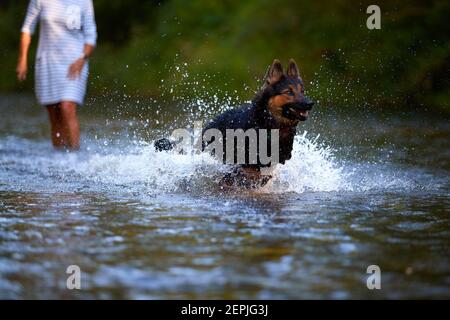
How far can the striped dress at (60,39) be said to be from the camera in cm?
1112

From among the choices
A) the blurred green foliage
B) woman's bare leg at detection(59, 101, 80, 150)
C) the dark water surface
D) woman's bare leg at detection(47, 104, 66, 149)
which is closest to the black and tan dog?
the dark water surface

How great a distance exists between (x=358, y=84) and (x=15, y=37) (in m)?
15.8

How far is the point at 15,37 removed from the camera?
30141 millimetres

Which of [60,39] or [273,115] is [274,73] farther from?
[60,39]

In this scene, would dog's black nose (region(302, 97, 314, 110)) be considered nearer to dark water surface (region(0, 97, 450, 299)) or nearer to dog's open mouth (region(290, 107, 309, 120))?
dog's open mouth (region(290, 107, 309, 120))

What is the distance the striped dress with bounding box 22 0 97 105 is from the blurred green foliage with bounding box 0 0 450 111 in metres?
6.78

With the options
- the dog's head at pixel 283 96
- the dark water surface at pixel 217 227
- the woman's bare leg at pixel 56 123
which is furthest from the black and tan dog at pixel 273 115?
the woman's bare leg at pixel 56 123

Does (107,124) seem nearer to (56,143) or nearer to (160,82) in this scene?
(56,143)

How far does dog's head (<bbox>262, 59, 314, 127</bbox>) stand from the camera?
8.17 metres

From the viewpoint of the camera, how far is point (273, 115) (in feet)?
27.3

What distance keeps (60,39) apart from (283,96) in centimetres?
392
